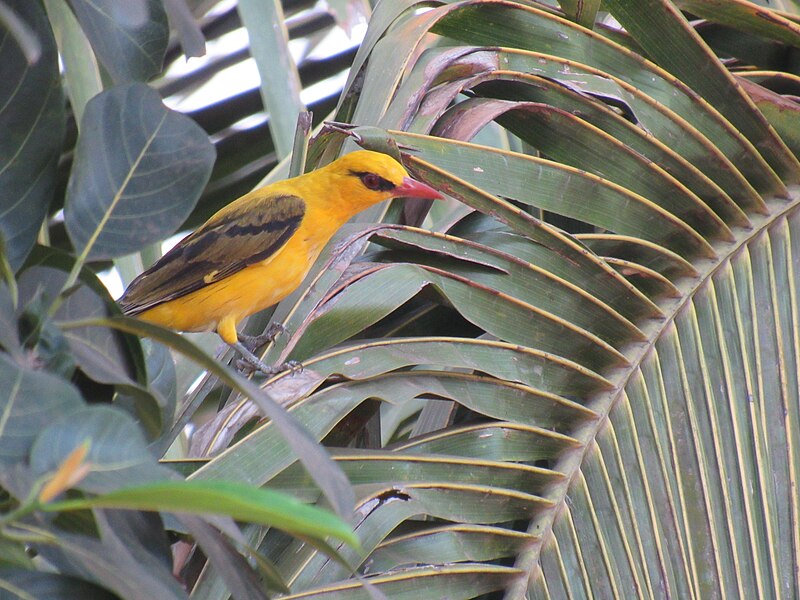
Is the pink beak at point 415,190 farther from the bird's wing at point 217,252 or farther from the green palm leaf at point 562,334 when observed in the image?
the bird's wing at point 217,252

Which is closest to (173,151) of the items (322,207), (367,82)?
(367,82)

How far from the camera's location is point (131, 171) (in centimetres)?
86

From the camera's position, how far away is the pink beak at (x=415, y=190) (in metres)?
1.91

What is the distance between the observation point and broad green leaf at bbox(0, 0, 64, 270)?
0.85 meters

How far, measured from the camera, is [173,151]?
86cm

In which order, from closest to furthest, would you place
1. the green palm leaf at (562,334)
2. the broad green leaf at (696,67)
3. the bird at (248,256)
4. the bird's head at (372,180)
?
1. the green palm leaf at (562,334)
2. the broad green leaf at (696,67)
3. the bird's head at (372,180)
4. the bird at (248,256)

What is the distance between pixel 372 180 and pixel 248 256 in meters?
0.45

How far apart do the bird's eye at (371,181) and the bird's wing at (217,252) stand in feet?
1.00

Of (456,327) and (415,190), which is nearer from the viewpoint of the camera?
(456,327)

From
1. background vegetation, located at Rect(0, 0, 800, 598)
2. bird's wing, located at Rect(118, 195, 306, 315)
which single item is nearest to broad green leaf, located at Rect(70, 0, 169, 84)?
background vegetation, located at Rect(0, 0, 800, 598)

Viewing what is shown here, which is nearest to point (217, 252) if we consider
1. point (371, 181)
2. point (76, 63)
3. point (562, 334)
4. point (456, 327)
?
point (371, 181)

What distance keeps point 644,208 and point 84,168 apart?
1182 millimetres

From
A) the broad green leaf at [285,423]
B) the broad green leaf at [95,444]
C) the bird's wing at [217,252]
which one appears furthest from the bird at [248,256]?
the broad green leaf at [95,444]

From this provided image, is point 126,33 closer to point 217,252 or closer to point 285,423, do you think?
point 285,423
